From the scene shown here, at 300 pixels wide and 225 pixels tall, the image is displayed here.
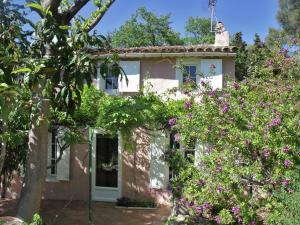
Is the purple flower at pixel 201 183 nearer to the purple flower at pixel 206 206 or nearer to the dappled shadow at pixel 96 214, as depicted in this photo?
the purple flower at pixel 206 206

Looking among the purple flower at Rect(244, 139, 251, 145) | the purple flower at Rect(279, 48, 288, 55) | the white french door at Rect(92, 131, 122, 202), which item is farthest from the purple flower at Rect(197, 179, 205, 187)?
the white french door at Rect(92, 131, 122, 202)

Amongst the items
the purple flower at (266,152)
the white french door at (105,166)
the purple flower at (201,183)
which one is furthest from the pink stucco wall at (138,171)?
the purple flower at (266,152)

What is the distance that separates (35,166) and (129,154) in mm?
4907

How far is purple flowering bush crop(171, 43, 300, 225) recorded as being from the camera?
6.89 metres

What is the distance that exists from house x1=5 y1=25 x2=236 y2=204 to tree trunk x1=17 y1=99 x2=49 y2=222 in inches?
170

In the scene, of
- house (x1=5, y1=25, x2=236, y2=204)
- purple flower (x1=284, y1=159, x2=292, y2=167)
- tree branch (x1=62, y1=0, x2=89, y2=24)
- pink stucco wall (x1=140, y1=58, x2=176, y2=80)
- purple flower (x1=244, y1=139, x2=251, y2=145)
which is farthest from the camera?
pink stucco wall (x1=140, y1=58, x2=176, y2=80)

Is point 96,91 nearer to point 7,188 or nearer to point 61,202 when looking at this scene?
point 61,202

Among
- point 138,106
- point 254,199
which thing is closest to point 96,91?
point 138,106

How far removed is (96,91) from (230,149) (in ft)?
15.7

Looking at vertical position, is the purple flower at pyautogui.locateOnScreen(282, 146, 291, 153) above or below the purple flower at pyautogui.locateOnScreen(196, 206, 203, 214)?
above

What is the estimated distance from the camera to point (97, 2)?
27.5 ft

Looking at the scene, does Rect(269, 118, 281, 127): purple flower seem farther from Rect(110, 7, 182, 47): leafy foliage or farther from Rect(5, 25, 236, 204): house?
Rect(110, 7, 182, 47): leafy foliage

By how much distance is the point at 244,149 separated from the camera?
23.9 ft

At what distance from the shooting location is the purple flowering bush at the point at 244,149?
22.6 ft
